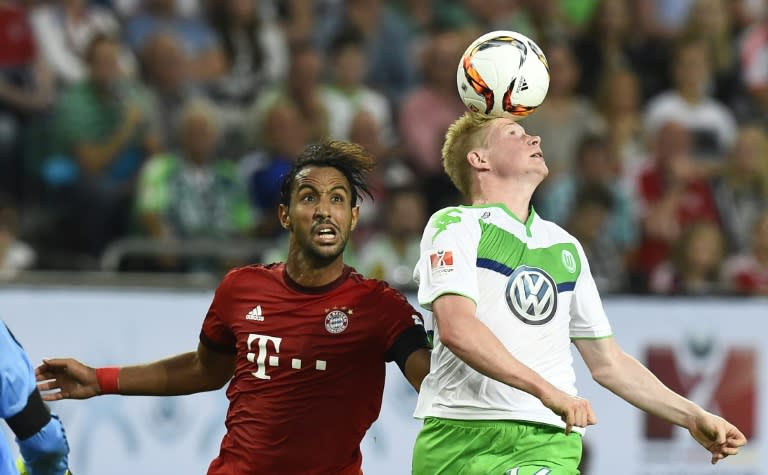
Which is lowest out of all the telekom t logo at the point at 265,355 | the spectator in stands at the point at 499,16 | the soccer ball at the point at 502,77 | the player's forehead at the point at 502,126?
the telekom t logo at the point at 265,355

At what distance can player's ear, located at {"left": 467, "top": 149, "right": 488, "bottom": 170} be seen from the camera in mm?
5258

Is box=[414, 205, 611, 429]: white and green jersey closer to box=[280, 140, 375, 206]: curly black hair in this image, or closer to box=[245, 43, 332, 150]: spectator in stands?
box=[280, 140, 375, 206]: curly black hair

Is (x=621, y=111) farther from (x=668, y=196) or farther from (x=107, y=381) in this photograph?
(x=107, y=381)

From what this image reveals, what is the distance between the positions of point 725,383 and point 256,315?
17.3 ft

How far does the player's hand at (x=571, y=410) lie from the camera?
4.36 meters

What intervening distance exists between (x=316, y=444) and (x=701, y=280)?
5962 mm

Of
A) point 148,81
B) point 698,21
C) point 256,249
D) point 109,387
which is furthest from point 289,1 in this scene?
point 109,387

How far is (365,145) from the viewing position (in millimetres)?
10703

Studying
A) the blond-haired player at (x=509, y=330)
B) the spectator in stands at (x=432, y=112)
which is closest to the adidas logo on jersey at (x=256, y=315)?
the blond-haired player at (x=509, y=330)

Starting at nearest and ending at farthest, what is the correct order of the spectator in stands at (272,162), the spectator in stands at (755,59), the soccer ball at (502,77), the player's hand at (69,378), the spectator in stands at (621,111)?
the soccer ball at (502,77) < the player's hand at (69,378) < the spectator in stands at (272,162) < the spectator in stands at (621,111) < the spectator in stands at (755,59)

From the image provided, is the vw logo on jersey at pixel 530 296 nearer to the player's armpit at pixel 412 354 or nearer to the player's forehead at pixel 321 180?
the player's armpit at pixel 412 354

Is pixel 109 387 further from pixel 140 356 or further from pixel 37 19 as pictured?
pixel 37 19

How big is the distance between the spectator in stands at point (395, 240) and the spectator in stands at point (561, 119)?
1.38 meters

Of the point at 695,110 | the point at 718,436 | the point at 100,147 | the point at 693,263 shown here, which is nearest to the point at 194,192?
the point at 100,147
